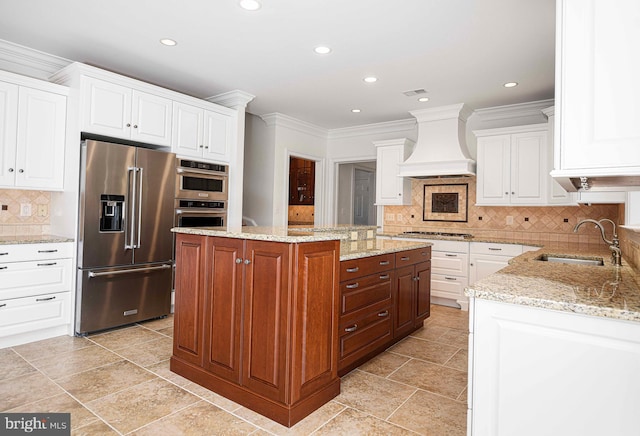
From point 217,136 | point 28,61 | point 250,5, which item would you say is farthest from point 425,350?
point 28,61

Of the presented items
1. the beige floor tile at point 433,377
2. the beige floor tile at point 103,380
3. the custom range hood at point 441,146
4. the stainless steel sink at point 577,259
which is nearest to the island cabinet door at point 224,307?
the beige floor tile at point 103,380

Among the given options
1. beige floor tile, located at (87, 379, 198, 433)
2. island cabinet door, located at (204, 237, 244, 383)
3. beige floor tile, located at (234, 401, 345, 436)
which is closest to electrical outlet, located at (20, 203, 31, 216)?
beige floor tile, located at (87, 379, 198, 433)

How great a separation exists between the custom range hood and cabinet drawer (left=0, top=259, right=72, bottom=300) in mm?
4118

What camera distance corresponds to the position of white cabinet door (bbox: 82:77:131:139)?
11.3 feet

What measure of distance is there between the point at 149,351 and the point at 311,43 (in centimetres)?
292

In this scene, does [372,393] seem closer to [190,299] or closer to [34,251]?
[190,299]

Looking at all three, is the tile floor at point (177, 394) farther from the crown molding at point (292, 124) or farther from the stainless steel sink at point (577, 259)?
the crown molding at point (292, 124)

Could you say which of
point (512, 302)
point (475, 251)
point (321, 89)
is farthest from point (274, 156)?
point (512, 302)

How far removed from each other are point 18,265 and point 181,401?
6.51 feet

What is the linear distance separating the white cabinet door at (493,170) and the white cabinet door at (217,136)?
318 centimetres

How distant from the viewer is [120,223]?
3.59 m

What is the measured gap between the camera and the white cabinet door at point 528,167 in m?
4.51

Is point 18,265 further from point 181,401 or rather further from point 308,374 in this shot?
point 308,374

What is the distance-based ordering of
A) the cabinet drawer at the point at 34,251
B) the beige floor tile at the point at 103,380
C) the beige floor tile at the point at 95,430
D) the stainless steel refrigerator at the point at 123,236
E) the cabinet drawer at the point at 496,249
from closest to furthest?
1. the beige floor tile at the point at 95,430
2. the beige floor tile at the point at 103,380
3. the cabinet drawer at the point at 34,251
4. the stainless steel refrigerator at the point at 123,236
5. the cabinet drawer at the point at 496,249
